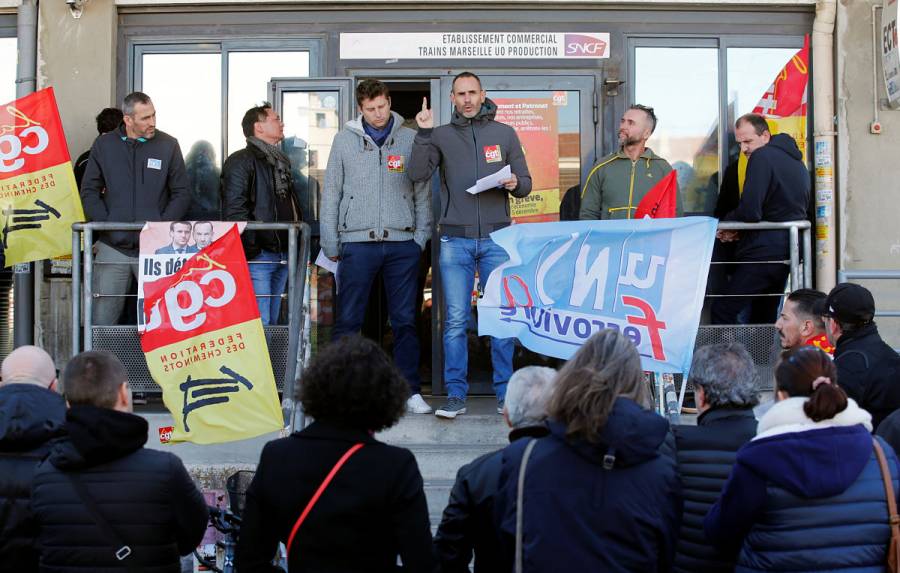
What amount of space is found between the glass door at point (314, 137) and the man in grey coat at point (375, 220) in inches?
39.7

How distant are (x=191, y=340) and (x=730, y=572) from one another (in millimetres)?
4041

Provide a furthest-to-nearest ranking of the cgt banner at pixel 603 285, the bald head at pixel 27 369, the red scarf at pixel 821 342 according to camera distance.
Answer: the cgt banner at pixel 603 285 → the red scarf at pixel 821 342 → the bald head at pixel 27 369

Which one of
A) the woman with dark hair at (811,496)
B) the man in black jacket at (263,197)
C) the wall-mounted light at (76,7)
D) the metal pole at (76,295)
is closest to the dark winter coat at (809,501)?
the woman with dark hair at (811,496)

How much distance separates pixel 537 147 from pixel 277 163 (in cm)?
214

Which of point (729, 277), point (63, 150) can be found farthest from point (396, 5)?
point (729, 277)

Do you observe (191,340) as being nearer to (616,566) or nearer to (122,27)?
(122,27)

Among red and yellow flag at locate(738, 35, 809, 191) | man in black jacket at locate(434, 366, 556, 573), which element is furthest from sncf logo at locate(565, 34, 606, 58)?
man in black jacket at locate(434, 366, 556, 573)

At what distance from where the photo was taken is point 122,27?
29.5 feet

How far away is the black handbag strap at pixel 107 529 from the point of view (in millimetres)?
3857

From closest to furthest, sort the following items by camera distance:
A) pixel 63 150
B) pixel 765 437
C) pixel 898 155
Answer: pixel 765 437, pixel 63 150, pixel 898 155

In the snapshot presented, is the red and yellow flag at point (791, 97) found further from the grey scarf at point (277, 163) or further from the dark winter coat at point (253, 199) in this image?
the dark winter coat at point (253, 199)

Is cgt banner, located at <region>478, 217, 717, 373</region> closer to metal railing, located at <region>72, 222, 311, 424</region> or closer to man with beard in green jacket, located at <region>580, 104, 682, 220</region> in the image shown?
man with beard in green jacket, located at <region>580, 104, 682, 220</region>

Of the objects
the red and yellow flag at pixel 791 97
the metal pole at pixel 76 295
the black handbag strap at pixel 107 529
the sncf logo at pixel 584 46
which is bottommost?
the black handbag strap at pixel 107 529

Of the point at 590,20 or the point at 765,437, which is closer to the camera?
the point at 765,437
